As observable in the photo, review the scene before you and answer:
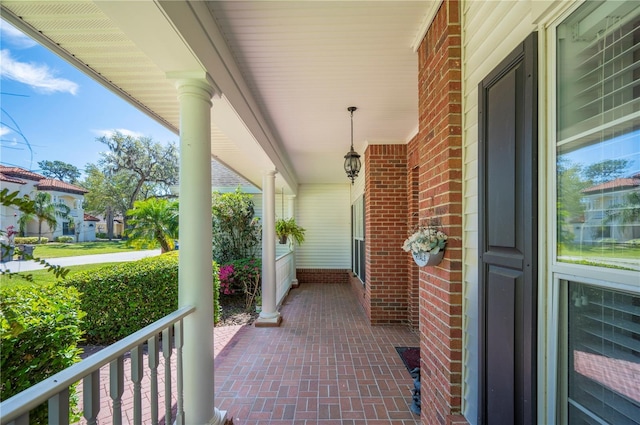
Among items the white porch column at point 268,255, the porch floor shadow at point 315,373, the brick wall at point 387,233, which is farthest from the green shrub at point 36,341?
the brick wall at point 387,233

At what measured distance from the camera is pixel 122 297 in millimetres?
3721

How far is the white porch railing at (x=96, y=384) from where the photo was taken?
0.82 meters

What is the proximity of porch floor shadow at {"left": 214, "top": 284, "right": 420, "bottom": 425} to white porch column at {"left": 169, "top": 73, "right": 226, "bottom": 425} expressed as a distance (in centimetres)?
67

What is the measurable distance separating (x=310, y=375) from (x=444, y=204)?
2.26m

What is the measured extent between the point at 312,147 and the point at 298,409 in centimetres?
366

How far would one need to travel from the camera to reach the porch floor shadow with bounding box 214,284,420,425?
7.38 feet

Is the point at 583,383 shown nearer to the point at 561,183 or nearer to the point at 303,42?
the point at 561,183

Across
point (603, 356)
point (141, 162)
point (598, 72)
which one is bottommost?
point (603, 356)

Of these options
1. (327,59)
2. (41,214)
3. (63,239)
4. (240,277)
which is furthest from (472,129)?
(240,277)

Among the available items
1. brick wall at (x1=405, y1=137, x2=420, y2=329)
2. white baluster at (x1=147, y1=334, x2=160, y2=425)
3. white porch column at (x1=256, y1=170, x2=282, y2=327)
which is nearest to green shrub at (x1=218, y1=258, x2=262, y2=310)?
white porch column at (x1=256, y1=170, x2=282, y2=327)

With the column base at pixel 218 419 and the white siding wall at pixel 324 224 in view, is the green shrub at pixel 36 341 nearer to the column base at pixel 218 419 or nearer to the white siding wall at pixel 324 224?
the column base at pixel 218 419

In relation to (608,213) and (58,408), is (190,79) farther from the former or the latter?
(608,213)

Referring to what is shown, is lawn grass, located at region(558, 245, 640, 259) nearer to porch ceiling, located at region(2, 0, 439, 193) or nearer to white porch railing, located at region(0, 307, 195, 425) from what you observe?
porch ceiling, located at region(2, 0, 439, 193)

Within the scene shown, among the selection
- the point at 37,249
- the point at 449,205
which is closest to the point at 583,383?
the point at 449,205
